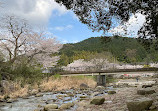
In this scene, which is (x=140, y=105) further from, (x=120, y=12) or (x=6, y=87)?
(x=6, y=87)

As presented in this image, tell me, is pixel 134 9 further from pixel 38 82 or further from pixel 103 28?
pixel 38 82

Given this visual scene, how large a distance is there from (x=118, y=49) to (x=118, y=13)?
60.5 metres

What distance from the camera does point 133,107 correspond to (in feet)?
14.4

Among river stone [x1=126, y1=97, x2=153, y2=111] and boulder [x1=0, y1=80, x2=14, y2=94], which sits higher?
river stone [x1=126, y1=97, x2=153, y2=111]

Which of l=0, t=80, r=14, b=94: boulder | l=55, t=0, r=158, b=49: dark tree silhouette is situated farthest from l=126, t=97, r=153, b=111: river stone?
l=0, t=80, r=14, b=94: boulder

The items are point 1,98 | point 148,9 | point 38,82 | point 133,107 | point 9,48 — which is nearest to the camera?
point 133,107

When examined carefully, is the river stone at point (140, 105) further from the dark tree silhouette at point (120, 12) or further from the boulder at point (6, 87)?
the boulder at point (6, 87)

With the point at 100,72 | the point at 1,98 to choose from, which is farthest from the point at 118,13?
the point at 100,72

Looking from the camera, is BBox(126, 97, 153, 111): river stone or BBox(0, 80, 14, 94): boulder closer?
BBox(126, 97, 153, 111): river stone

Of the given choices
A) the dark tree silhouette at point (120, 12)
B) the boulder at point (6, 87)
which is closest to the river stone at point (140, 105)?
the dark tree silhouette at point (120, 12)

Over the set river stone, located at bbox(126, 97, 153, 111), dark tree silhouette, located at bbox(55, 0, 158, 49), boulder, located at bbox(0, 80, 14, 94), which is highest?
dark tree silhouette, located at bbox(55, 0, 158, 49)

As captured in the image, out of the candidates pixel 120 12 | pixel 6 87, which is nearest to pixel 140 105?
pixel 120 12

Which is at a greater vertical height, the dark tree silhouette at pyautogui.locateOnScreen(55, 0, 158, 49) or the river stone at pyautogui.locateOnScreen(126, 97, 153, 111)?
the dark tree silhouette at pyautogui.locateOnScreen(55, 0, 158, 49)

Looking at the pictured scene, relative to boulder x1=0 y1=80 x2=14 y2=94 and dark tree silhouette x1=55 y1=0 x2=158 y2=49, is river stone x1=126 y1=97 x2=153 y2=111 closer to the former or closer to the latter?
dark tree silhouette x1=55 y1=0 x2=158 y2=49
